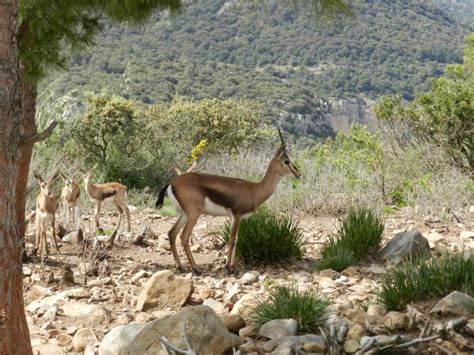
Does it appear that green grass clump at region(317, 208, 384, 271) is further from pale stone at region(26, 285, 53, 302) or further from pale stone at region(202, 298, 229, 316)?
pale stone at region(26, 285, 53, 302)

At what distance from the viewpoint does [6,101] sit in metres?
3.69

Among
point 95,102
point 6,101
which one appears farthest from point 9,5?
point 95,102

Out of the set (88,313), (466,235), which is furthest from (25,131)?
(466,235)

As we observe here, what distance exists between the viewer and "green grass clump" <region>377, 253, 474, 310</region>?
5332 mm

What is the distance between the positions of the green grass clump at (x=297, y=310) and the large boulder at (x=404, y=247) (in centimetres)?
257

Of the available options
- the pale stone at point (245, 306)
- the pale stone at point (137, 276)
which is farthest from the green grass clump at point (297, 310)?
the pale stone at point (137, 276)

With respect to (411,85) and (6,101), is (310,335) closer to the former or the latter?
(6,101)

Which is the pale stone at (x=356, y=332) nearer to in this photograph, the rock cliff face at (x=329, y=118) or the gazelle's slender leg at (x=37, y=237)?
the gazelle's slender leg at (x=37, y=237)

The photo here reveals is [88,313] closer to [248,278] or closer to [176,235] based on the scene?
[248,278]

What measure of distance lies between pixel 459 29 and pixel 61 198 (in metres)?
76.2

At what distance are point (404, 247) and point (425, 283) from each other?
2415 millimetres

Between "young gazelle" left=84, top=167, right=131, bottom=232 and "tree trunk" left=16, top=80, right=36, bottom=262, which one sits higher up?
"tree trunk" left=16, top=80, right=36, bottom=262

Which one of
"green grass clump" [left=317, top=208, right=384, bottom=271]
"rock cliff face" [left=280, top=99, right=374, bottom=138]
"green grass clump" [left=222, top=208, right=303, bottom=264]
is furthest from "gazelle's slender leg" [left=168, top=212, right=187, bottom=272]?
"rock cliff face" [left=280, top=99, right=374, bottom=138]

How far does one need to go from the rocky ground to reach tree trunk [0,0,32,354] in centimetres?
112
